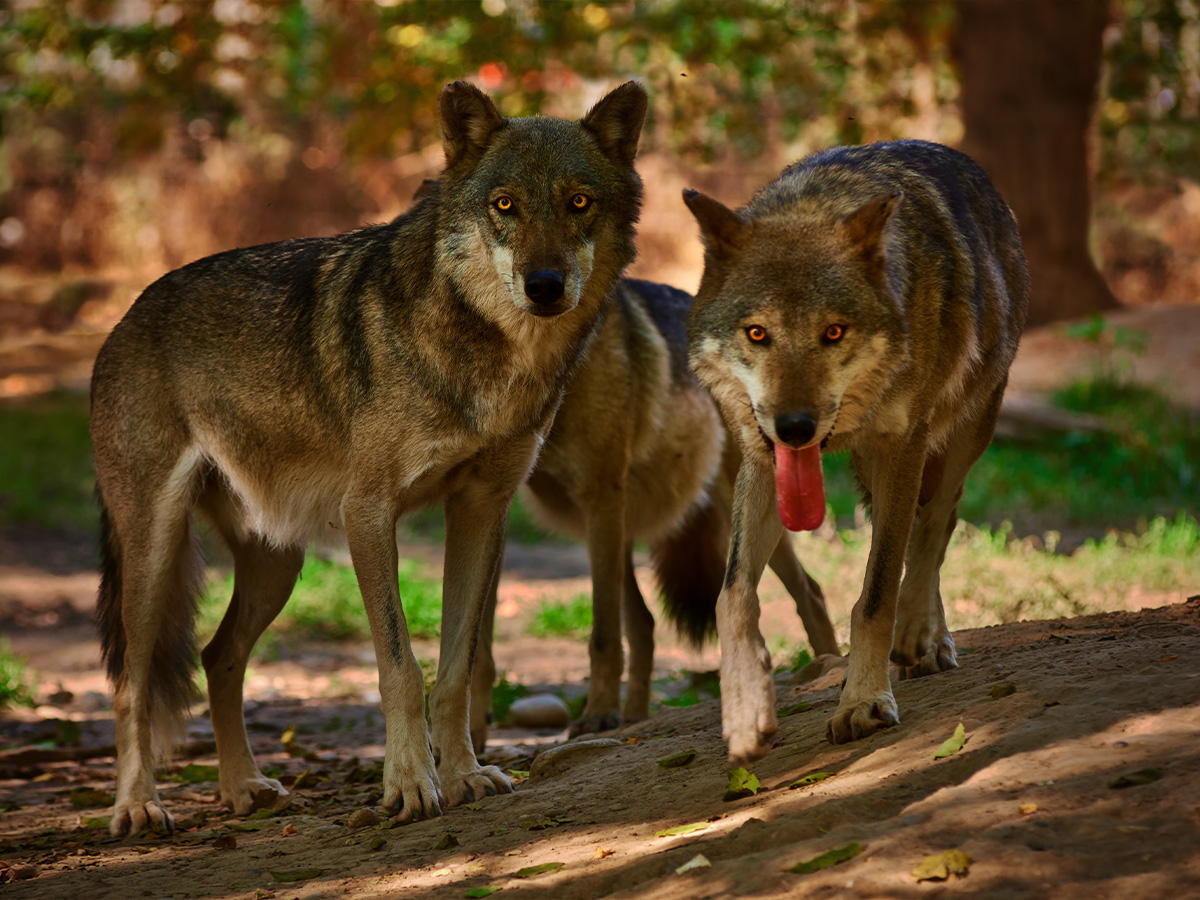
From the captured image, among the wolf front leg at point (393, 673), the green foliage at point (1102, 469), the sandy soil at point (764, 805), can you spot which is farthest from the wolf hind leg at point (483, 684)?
the green foliage at point (1102, 469)

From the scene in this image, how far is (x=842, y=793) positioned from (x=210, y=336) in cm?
291

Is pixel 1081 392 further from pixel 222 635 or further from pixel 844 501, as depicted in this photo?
pixel 222 635

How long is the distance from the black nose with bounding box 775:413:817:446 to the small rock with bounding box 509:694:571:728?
2948 millimetres

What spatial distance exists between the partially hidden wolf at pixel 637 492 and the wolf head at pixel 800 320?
58.4 inches

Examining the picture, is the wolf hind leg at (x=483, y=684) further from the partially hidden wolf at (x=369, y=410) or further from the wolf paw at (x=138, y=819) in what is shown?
the wolf paw at (x=138, y=819)

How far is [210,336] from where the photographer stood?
15.0ft

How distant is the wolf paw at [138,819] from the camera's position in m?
4.14

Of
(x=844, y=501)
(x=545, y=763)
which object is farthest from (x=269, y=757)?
(x=844, y=501)

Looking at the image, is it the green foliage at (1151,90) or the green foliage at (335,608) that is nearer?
the green foliage at (335,608)

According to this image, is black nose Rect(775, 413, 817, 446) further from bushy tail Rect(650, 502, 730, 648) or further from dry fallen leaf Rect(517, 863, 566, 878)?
bushy tail Rect(650, 502, 730, 648)

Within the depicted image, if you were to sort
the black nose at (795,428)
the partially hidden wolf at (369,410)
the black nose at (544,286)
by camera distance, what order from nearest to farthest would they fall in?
the black nose at (795,428), the black nose at (544,286), the partially hidden wolf at (369,410)

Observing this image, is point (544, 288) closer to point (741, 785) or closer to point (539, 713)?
point (741, 785)

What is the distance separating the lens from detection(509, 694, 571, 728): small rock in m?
5.75

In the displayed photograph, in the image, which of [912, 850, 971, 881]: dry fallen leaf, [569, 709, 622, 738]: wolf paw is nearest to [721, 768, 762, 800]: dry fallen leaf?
[912, 850, 971, 881]: dry fallen leaf
